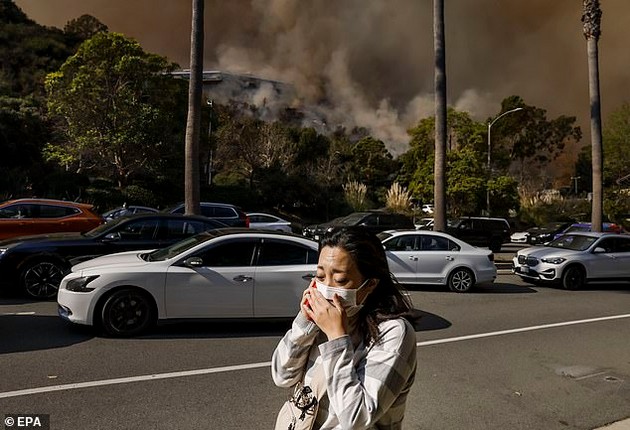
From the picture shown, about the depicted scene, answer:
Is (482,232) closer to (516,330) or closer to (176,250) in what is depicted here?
(516,330)

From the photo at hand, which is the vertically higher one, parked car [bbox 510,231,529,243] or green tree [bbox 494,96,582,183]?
green tree [bbox 494,96,582,183]

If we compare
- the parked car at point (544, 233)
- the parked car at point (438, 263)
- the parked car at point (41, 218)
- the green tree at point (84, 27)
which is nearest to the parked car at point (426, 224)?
the parked car at point (544, 233)

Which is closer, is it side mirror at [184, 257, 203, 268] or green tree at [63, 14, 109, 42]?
side mirror at [184, 257, 203, 268]

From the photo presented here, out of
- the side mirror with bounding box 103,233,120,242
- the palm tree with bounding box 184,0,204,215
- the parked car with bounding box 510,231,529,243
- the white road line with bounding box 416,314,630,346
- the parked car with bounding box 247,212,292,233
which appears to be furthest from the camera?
the parked car with bounding box 510,231,529,243

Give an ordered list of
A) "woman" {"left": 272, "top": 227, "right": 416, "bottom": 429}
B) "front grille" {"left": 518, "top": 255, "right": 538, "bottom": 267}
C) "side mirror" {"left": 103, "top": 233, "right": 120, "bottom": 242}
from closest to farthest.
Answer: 1. "woman" {"left": 272, "top": 227, "right": 416, "bottom": 429}
2. "side mirror" {"left": 103, "top": 233, "right": 120, "bottom": 242}
3. "front grille" {"left": 518, "top": 255, "right": 538, "bottom": 267}

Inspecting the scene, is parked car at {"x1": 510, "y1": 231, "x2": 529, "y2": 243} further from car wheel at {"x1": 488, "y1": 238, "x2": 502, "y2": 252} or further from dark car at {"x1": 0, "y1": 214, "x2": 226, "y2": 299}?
dark car at {"x1": 0, "y1": 214, "x2": 226, "y2": 299}

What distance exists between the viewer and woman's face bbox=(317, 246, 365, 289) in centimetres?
209

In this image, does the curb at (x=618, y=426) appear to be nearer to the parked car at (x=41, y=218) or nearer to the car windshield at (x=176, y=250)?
the car windshield at (x=176, y=250)

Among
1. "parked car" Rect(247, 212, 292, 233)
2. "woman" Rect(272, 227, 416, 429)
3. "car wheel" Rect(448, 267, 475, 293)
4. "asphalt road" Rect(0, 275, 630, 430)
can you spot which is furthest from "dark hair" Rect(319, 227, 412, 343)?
"parked car" Rect(247, 212, 292, 233)

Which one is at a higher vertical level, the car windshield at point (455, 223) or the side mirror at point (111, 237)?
the car windshield at point (455, 223)

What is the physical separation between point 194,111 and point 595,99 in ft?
53.9

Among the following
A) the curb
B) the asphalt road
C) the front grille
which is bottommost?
the curb

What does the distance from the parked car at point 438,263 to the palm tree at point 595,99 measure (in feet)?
37.7

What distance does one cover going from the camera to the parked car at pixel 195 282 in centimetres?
663
